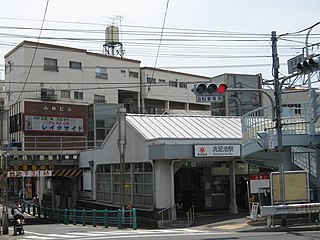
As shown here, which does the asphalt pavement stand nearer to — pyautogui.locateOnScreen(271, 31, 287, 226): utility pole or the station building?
pyautogui.locateOnScreen(271, 31, 287, 226): utility pole

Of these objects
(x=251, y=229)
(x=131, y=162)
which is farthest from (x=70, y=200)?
(x=251, y=229)

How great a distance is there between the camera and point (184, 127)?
103 feet

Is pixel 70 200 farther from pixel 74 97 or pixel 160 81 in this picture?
pixel 160 81

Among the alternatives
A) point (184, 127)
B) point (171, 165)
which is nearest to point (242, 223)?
point (171, 165)

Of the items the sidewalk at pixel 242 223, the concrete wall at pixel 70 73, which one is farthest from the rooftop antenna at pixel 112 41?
the sidewalk at pixel 242 223

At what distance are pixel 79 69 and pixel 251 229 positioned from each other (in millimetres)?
41062

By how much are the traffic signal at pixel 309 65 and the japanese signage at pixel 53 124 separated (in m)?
38.1

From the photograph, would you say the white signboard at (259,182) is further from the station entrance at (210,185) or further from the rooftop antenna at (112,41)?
the rooftop antenna at (112,41)

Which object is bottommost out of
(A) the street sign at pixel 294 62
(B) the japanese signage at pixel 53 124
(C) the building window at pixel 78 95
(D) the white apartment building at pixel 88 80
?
(A) the street sign at pixel 294 62

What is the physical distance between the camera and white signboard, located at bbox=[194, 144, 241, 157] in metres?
27.9

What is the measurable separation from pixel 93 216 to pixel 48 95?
1079 inches

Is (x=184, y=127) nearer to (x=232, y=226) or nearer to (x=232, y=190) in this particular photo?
(x=232, y=190)

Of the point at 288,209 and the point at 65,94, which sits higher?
the point at 65,94

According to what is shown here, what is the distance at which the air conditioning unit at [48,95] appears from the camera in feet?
177
